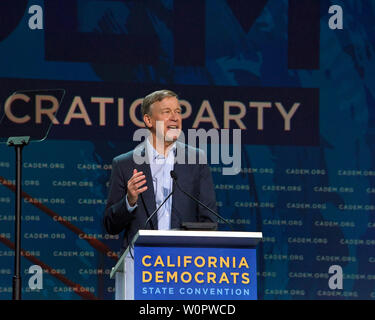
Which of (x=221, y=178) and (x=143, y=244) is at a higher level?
(x=221, y=178)

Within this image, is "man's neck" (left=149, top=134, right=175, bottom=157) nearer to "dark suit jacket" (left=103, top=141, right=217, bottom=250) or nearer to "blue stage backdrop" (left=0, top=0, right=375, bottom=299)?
"dark suit jacket" (left=103, top=141, right=217, bottom=250)

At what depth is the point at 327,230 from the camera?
6.27 m

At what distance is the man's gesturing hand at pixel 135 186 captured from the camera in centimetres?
413

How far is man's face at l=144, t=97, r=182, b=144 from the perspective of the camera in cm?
473

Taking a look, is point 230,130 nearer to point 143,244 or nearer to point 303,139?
point 303,139

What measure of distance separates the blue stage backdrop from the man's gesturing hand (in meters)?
1.80

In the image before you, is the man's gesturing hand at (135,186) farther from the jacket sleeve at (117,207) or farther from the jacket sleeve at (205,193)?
the jacket sleeve at (205,193)

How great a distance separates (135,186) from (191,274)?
0.65 m

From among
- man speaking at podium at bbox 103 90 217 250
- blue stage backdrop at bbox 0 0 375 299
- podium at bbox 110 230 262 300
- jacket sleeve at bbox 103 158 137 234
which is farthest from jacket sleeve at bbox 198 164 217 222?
blue stage backdrop at bbox 0 0 375 299

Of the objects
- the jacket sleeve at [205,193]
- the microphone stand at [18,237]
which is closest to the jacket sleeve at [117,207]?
the jacket sleeve at [205,193]

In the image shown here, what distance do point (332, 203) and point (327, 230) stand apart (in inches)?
7.6

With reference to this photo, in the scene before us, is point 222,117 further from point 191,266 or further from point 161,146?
point 191,266

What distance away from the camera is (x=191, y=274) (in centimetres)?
369
